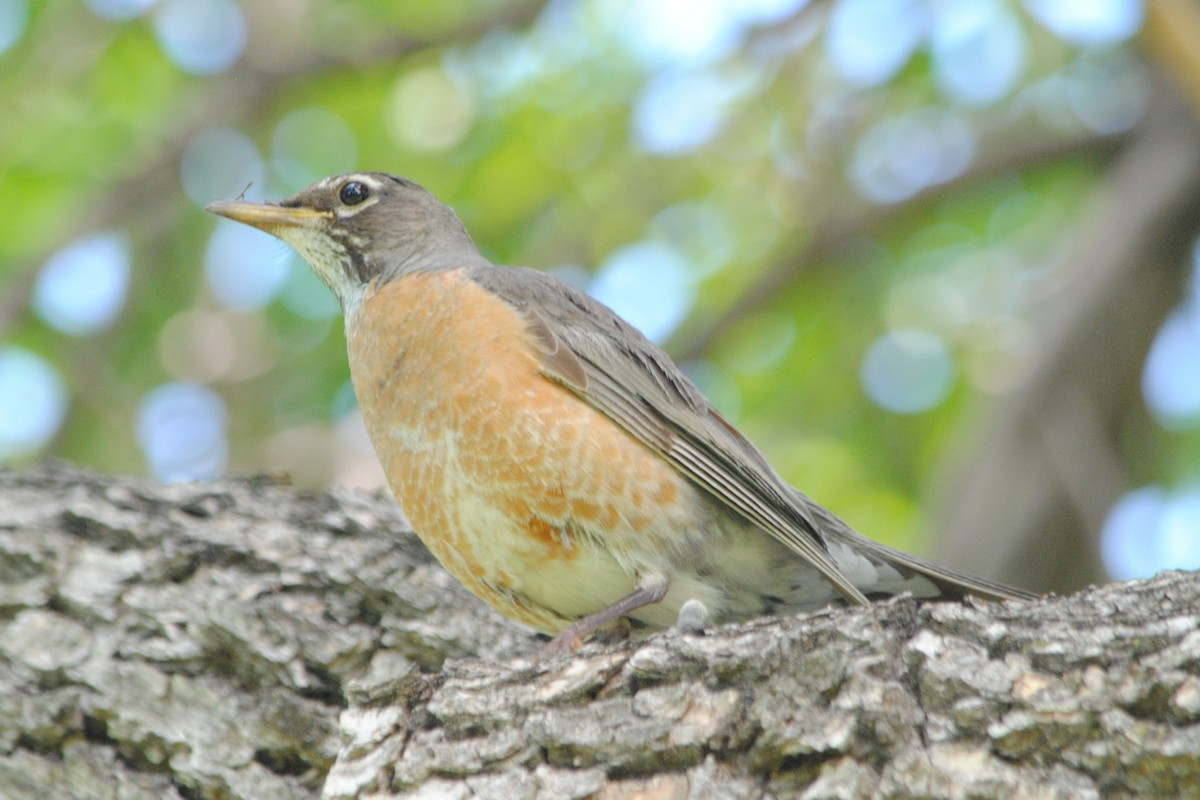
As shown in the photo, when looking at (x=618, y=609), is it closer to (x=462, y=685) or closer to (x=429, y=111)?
(x=462, y=685)

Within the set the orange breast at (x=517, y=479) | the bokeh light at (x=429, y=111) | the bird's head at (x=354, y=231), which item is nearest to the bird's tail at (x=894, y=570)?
the orange breast at (x=517, y=479)

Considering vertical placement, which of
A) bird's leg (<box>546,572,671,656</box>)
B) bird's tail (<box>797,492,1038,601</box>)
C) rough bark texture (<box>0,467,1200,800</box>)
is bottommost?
rough bark texture (<box>0,467,1200,800</box>)

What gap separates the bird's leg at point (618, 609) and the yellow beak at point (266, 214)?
7.11ft

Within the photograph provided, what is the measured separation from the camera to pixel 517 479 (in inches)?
162

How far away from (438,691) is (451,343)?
1.44m

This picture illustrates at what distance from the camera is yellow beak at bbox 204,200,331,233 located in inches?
203

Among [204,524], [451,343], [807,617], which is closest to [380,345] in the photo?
[451,343]

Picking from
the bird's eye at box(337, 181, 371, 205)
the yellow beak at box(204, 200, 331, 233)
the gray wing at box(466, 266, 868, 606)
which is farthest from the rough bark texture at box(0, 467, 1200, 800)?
the bird's eye at box(337, 181, 371, 205)

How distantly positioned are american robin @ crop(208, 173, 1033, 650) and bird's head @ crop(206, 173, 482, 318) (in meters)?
0.47

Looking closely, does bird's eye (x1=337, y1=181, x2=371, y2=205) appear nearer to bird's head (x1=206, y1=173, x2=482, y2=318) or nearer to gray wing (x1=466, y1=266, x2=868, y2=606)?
bird's head (x1=206, y1=173, x2=482, y2=318)

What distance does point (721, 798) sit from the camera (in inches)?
115

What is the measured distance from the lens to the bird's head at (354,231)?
5297mm

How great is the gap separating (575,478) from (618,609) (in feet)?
1.46

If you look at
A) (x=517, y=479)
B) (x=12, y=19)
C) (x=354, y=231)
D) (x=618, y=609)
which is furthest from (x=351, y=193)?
(x=12, y=19)
